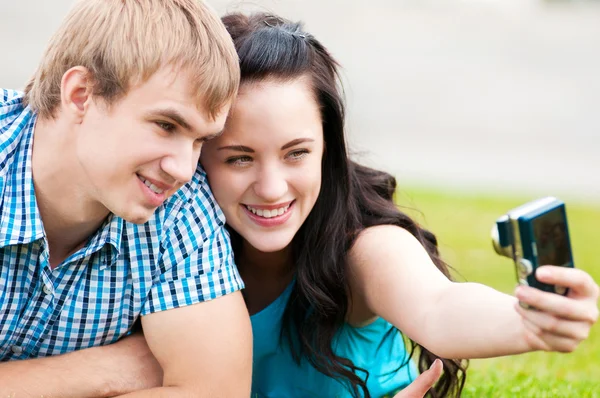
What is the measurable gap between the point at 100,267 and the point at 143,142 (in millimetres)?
599

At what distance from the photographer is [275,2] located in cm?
455

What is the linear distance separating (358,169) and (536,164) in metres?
11.0

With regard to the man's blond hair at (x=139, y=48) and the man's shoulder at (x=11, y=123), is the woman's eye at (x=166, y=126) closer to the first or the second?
the man's blond hair at (x=139, y=48)

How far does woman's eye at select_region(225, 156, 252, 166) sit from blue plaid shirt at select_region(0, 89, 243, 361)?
0.60 feet

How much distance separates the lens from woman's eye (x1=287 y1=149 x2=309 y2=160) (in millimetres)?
3805

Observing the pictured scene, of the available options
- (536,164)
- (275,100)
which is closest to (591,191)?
(536,164)

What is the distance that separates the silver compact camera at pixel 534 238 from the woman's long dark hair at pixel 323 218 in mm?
1472

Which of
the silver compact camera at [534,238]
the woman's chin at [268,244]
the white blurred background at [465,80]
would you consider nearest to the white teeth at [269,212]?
the woman's chin at [268,244]

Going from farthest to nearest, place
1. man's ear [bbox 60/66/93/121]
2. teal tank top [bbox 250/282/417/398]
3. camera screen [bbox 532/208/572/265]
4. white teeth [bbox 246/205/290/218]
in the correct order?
teal tank top [bbox 250/282/417/398], white teeth [bbox 246/205/290/218], man's ear [bbox 60/66/93/121], camera screen [bbox 532/208/572/265]

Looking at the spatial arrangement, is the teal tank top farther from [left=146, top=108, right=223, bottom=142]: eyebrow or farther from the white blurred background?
Answer: the white blurred background

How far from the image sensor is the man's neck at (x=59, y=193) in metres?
3.57

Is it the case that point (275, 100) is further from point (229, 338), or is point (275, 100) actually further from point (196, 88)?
point (229, 338)

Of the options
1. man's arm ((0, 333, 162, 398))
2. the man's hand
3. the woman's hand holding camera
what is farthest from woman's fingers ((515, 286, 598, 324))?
man's arm ((0, 333, 162, 398))

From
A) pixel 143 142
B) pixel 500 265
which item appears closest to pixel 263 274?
pixel 143 142
